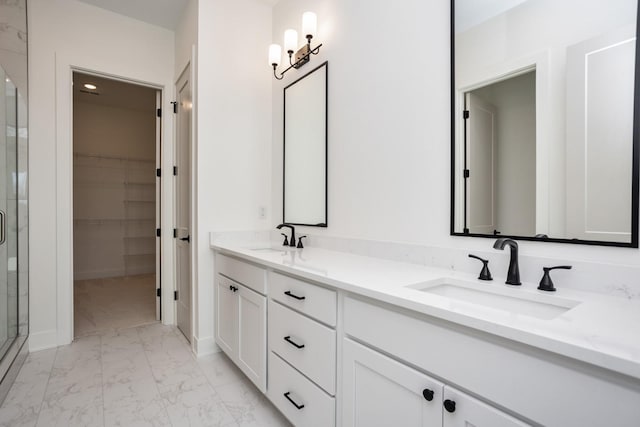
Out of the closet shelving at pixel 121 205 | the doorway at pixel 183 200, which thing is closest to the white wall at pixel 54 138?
the doorway at pixel 183 200

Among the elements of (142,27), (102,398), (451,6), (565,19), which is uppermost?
(142,27)

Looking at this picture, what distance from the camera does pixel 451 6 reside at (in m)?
1.45

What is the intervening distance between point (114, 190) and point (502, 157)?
229 inches

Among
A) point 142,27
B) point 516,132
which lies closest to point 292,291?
point 516,132

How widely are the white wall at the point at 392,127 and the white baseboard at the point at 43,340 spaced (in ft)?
7.73

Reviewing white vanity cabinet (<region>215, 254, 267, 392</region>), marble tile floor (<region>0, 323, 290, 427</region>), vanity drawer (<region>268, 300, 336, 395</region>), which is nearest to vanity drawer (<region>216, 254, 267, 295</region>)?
white vanity cabinet (<region>215, 254, 267, 392</region>)

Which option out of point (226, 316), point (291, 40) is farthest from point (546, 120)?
point (226, 316)

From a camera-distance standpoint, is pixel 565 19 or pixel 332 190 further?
pixel 332 190

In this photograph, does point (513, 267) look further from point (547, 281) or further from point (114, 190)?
point (114, 190)

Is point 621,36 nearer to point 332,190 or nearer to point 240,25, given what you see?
point 332,190

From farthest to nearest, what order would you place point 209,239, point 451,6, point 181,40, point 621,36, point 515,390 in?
point 181,40, point 209,239, point 451,6, point 621,36, point 515,390

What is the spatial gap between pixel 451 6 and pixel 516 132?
2.20 ft

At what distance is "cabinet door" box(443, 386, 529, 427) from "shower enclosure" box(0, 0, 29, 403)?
2472 mm

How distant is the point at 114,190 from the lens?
536cm
